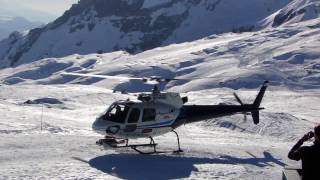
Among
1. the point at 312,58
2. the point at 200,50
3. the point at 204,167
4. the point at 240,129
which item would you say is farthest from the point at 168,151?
the point at 200,50

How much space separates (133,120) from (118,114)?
2.03ft

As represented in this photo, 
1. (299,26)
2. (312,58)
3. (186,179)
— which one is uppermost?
(299,26)

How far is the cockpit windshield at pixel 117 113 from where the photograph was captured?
858 inches

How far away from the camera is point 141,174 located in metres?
18.9

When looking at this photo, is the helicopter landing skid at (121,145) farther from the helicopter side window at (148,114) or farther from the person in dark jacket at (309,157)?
the person in dark jacket at (309,157)

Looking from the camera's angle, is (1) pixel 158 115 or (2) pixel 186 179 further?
(1) pixel 158 115

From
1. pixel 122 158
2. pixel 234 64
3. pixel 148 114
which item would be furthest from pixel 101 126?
pixel 234 64

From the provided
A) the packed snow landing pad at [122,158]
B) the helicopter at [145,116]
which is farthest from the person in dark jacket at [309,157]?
the helicopter at [145,116]

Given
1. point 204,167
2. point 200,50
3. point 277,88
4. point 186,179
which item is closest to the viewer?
point 186,179

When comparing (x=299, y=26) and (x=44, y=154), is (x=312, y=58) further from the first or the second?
(x=44, y=154)

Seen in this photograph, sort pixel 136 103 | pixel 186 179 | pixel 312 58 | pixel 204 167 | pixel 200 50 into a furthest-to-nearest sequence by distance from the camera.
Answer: pixel 200 50 → pixel 312 58 → pixel 136 103 → pixel 204 167 → pixel 186 179

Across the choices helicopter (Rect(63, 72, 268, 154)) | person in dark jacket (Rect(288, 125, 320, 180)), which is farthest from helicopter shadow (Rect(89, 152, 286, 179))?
person in dark jacket (Rect(288, 125, 320, 180))

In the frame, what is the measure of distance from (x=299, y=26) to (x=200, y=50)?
1230 inches

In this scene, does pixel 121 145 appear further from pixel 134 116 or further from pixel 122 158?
pixel 122 158
